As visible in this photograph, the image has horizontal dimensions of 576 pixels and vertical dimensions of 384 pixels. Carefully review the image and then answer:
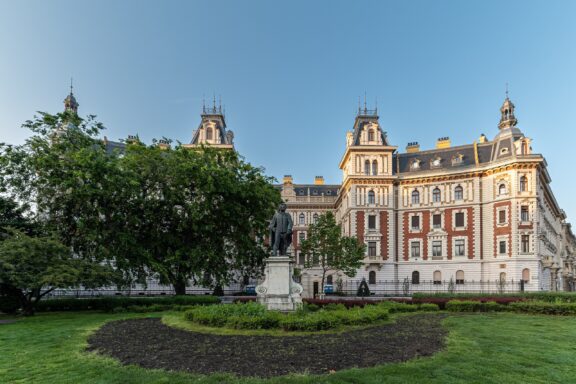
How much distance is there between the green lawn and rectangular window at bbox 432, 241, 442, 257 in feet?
120

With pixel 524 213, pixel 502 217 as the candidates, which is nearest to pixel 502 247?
pixel 502 217

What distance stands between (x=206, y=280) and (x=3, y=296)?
1147 centimetres

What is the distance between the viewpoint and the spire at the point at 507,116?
159 ft

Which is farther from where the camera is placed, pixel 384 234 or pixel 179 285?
pixel 384 234

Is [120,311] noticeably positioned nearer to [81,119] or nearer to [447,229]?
[81,119]

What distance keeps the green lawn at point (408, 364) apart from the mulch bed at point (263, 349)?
520mm

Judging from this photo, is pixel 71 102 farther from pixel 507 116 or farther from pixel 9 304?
pixel 507 116

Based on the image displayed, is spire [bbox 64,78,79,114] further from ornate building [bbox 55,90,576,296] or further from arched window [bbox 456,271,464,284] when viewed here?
arched window [bbox 456,271,464,284]

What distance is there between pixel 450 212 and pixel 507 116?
15304mm

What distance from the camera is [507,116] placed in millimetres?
49031

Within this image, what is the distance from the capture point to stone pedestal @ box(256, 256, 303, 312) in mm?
15734

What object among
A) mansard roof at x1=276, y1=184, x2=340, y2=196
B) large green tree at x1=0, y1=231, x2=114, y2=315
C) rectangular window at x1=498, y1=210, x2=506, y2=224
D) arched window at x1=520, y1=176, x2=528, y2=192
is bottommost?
large green tree at x1=0, y1=231, x2=114, y2=315

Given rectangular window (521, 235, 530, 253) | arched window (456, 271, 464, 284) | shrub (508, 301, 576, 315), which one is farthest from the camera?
arched window (456, 271, 464, 284)

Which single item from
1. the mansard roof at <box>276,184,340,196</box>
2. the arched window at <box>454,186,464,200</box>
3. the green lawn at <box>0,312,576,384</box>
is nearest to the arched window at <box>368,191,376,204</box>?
the arched window at <box>454,186,464,200</box>
